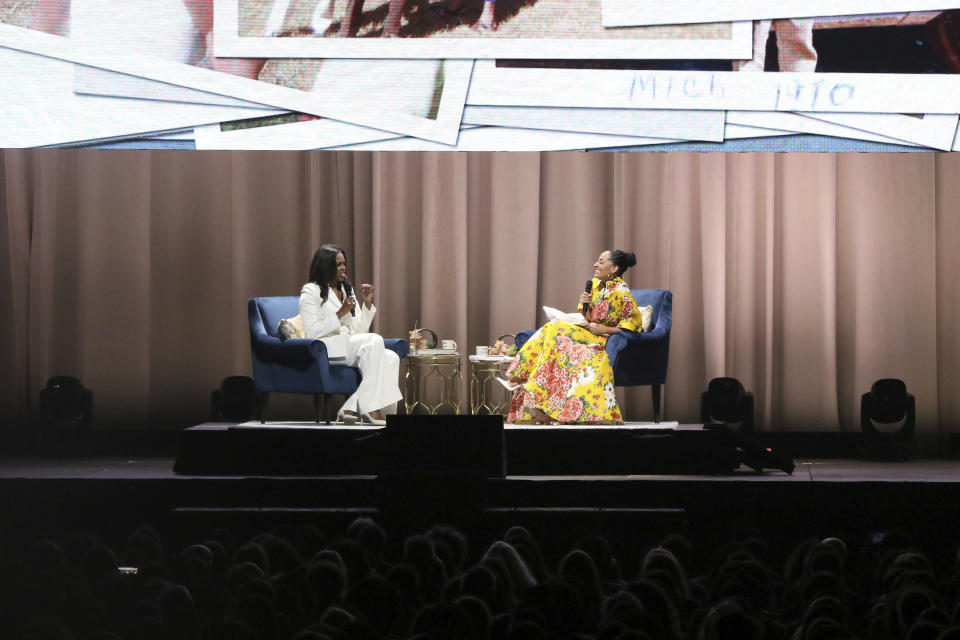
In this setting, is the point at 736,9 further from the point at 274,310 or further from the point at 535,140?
the point at 274,310

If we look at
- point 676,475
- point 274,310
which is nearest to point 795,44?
point 676,475

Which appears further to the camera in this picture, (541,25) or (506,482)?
(541,25)

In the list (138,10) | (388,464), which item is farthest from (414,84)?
(388,464)

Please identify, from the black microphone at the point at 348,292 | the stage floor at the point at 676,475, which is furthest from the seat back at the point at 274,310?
the stage floor at the point at 676,475

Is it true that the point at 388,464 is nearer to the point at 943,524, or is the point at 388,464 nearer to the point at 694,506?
the point at 694,506

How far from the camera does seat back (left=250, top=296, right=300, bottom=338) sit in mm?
6219

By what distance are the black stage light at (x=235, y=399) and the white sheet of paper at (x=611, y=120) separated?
2.12 meters

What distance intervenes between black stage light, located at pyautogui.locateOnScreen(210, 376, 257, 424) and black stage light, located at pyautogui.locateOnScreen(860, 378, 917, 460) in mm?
3361

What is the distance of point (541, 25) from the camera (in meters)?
5.32

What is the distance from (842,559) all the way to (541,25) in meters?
3.18

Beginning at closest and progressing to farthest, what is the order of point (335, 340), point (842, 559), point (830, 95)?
1. point (842, 559)
2. point (830, 95)
3. point (335, 340)

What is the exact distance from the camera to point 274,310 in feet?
20.8

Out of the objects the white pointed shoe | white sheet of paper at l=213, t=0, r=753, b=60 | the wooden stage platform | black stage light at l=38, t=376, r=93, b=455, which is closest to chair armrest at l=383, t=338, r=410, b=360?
the white pointed shoe

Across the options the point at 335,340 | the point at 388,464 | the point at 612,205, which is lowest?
the point at 388,464
